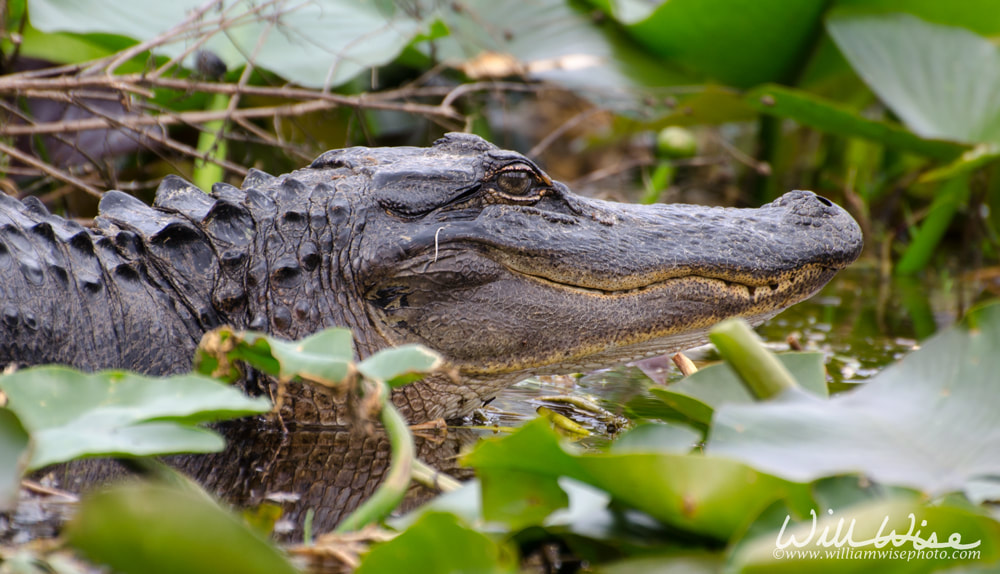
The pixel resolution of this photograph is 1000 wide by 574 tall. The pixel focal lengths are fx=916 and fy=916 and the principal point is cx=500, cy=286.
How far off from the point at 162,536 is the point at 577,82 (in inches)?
179

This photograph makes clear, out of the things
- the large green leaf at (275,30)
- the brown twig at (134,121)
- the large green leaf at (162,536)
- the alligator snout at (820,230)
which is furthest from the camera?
the large green leaf at (275,30)

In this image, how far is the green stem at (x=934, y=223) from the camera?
493cm

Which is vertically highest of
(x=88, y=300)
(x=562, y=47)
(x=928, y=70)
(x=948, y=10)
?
(x=562, y=47)

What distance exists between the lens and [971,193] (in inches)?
191

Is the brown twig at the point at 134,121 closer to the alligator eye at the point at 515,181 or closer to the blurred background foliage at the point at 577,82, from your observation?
the blurred background foliage at the point at 577,82

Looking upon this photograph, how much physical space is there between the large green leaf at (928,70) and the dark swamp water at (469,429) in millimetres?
952

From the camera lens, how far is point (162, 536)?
987 millimetres

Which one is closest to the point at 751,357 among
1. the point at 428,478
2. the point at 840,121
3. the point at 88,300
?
the point at 428,478

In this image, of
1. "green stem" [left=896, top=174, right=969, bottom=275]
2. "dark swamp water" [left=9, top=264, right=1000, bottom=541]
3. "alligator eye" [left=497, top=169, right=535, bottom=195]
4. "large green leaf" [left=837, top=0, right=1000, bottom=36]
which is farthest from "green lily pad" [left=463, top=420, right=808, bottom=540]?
"large green leaf" [left=837, top=0, right=1000, bottom=36]

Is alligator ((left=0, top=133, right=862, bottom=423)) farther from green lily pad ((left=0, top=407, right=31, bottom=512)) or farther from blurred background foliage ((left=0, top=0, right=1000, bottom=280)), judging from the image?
blurred background foliage ((left=0, top=0, right=1000, bottom=280))

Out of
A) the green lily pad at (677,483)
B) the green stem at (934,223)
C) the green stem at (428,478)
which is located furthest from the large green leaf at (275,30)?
the green stem at (934,223)

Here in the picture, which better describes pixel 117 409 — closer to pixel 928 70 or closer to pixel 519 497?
pixel 519 497

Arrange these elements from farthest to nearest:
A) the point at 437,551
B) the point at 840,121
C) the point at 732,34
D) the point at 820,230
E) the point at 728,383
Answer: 1. the point at 732,34
2. the point at 840,121
3. the point at 820,230
4. the point at 728,383
5. the point at 437,551

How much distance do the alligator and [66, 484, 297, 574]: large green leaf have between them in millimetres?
1150
